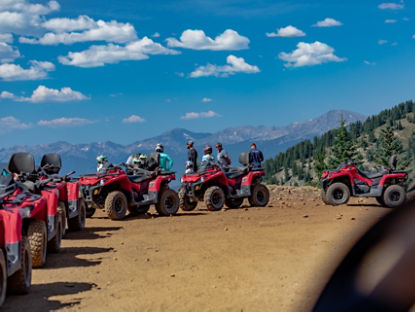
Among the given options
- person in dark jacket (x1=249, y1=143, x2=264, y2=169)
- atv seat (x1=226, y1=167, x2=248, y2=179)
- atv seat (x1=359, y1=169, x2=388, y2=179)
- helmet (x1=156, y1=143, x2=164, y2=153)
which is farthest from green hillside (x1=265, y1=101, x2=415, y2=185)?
helmet (x1=156, y1=143, x2=164, y2=153)

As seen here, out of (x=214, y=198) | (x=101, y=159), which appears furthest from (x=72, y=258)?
(x=214, y=198)

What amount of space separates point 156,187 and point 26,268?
9.36 m

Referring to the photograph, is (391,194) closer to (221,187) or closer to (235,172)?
(235,172)

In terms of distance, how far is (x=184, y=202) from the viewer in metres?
18.1

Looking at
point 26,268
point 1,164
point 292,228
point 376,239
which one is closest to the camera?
point 376,239

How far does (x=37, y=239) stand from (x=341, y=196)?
40.5ft

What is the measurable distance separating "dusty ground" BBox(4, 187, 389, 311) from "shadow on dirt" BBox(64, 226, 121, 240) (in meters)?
0.02

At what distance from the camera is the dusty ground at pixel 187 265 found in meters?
6.74

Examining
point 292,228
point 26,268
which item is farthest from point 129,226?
point 26,268

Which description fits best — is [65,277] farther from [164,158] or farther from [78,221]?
[164,158]

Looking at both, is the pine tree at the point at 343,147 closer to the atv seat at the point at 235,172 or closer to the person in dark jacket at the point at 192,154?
the atv seat at the point at 235,172

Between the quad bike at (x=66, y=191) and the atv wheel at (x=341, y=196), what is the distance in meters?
8.32

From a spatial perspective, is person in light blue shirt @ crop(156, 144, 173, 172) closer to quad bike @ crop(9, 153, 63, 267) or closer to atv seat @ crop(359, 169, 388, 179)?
quad bike @ crop(9, 153, 63, 267)

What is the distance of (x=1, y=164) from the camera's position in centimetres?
1131
